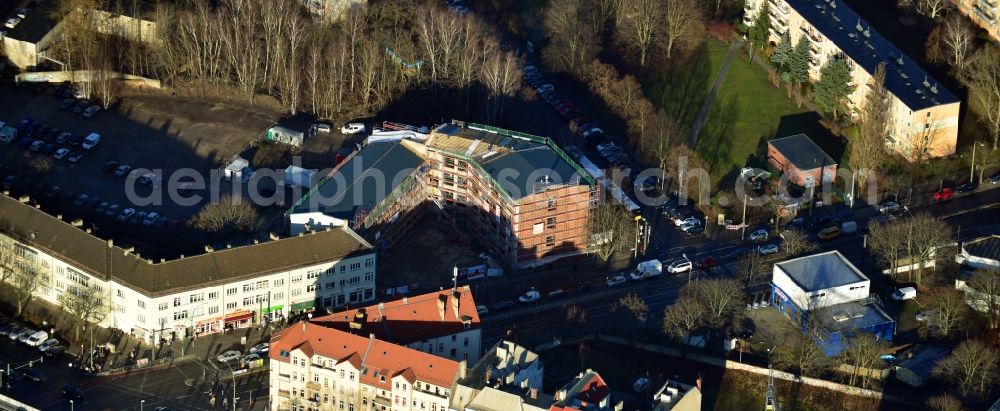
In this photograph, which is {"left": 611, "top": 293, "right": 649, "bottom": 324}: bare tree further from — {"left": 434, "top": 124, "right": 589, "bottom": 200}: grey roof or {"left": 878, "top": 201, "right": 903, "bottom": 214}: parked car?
{"left": 878, "top": 201, "right": 903, "bottom": 214}: parked car

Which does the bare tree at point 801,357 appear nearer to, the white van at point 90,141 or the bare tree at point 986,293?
the bare tree at point 986,293

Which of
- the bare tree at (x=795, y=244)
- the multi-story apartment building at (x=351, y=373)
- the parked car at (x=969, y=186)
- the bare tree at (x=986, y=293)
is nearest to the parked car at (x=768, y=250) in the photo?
the bare tree at (x=795, y=244)

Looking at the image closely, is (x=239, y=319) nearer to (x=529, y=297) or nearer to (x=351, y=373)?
(x=351, y=373)

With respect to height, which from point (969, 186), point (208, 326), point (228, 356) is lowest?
point (228, 356)

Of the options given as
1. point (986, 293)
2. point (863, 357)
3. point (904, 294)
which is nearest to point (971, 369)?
point (863, 357)

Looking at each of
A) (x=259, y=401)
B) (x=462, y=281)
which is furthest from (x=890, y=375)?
(x=259, y=401)

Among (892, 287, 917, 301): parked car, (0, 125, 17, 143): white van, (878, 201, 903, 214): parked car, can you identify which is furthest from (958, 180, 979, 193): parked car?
(0, 125, 17, 143): white van
